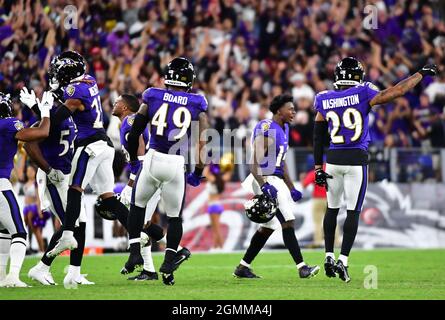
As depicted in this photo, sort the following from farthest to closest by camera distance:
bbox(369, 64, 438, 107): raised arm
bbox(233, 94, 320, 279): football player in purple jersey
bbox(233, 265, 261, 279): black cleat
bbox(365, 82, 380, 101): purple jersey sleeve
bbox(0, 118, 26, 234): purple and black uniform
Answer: bbox(233, 265, 261, 279): black cleat
bbox(233, 94, 320, 279): football player in purple jersey
bbox(365, 82, 380, 101): purple jersey sleeve
bbox(369, 64, 438, 107): raised arm
bbox(0, 118, 26, 234): purple and black uniform

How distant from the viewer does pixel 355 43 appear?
2314 cm

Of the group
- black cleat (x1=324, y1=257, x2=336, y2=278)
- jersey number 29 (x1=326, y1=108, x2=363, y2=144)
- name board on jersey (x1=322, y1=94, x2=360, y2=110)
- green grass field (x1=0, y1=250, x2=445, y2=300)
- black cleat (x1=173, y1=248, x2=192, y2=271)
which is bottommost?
green grass field (x1=0, y1=250, x2=445, y2=300)

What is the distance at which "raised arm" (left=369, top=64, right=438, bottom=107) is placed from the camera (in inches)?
410

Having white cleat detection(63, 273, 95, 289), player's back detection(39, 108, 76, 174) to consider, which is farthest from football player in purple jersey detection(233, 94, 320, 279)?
player's back detection(39, 108, 76, 174)

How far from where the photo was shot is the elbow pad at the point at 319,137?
11297 millimetres

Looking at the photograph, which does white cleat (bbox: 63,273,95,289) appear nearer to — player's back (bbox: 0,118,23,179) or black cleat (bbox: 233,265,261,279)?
player's back (bbox: 0,118,23,179)

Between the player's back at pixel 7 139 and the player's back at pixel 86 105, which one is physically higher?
the player's back at pixel 86 105

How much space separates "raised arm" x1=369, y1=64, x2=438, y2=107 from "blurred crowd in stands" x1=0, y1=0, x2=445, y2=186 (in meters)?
8.06

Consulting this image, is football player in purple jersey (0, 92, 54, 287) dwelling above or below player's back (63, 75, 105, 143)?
below

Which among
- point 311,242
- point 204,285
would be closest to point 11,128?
point 204,285

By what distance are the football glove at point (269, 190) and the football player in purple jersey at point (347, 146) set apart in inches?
23.1

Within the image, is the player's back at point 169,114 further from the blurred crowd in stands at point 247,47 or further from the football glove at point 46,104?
the blurred crowd in stands at point 247,47

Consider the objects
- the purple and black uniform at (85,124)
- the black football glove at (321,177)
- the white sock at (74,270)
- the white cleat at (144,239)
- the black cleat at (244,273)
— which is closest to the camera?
the white sock at (74,270)

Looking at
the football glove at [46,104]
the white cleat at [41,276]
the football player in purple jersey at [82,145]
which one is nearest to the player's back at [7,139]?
the football glove at [46,104]
